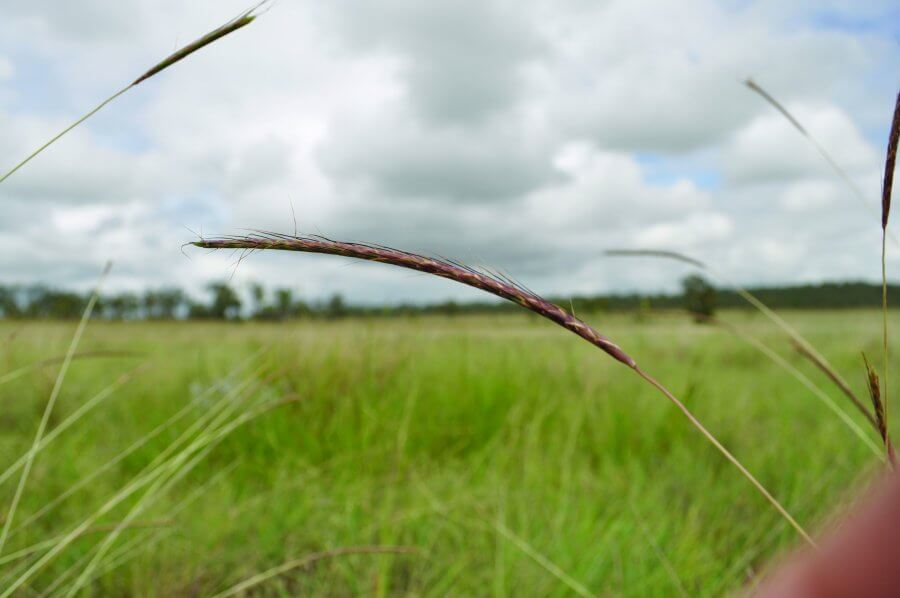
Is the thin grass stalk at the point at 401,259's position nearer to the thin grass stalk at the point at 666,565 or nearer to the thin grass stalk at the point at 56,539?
the thin grass stalk at the point at 666,565

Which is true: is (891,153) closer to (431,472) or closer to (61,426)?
(61,426)

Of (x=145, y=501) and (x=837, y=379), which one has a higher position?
(x=837, y=379)

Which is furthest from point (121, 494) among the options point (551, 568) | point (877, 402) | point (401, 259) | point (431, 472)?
point (431, 472)

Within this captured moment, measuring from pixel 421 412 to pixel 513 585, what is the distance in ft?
5.45

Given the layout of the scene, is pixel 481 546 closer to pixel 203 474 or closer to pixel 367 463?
pixel 367 463

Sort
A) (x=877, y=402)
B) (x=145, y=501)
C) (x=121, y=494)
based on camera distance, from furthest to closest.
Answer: (x=145, y=501) < (x=121, y=494) < (x=877, y=402)

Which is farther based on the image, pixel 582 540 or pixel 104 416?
pixel 104 416

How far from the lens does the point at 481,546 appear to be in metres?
2.00

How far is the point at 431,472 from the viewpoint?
2838 millimetres

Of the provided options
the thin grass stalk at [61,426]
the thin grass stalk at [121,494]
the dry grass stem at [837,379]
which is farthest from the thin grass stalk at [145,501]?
the dry grass stem at [837,379]

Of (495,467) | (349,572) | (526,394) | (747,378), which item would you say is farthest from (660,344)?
(349,572)

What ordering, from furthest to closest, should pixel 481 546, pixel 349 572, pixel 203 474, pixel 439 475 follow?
pixel 203 474, pixel 439 475, pixel 481 546, pixel 349 572

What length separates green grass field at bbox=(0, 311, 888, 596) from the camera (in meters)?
1.81

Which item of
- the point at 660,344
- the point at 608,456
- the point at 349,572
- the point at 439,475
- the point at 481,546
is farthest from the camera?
the point at 660,344
